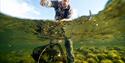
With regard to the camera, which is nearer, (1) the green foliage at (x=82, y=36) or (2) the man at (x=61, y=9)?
(2) the man at (x=61, y=9)

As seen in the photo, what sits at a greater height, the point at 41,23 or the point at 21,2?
the point at 21,2

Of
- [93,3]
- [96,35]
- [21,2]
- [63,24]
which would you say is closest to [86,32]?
[96,35]

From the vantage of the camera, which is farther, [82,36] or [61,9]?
[82,36]

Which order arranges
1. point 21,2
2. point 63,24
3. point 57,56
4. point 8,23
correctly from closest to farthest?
point 63,24 < point 57,56 < point 21,2 < point 8,23

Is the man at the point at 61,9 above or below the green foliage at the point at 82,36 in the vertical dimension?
above

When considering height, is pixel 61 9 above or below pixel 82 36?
above

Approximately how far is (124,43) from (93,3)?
5237mm

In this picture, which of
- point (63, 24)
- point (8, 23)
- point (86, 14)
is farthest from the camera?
point (8, 23)

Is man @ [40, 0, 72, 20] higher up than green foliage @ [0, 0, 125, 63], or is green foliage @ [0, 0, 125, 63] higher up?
man @ [40, 0, 72, 20]

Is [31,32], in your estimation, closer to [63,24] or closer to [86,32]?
[86,32]

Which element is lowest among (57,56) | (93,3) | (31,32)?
(57,56)

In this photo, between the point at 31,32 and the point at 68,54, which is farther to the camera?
the point at 31,32

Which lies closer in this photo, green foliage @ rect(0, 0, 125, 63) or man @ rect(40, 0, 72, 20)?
man @ rect(40, 0, 72, 20)

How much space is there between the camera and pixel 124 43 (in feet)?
60.7
